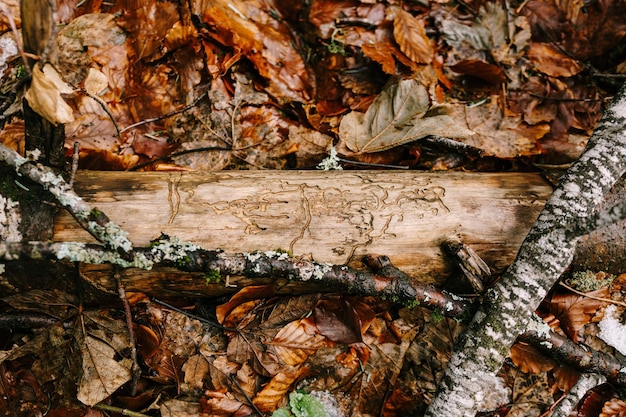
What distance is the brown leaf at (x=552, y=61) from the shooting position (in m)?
3.03

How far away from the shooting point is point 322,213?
2.10m

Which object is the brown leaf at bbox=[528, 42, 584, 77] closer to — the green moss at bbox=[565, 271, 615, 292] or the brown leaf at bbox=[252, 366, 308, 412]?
the green moss at bbox=[565, 271, 615, 292]

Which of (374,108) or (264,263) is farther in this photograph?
(374,108)

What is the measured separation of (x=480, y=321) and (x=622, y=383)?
0.89m

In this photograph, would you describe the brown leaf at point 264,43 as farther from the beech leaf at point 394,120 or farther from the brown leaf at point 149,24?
the beech leaf at point 394,120

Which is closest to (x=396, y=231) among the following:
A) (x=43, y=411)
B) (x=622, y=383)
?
(x=622, y=383)

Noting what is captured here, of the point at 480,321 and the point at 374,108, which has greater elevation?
the point at 374,108

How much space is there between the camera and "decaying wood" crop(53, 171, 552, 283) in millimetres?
1999

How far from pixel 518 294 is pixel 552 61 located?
6.45ft

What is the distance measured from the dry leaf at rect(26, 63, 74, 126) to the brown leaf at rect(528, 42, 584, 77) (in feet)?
9.58

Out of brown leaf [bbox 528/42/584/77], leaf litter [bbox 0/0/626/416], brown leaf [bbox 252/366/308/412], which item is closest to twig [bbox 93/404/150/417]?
leaf litter [bbox 0/0/626/416]

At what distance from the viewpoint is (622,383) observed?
217 cm

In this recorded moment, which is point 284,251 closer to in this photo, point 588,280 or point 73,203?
point 73,203

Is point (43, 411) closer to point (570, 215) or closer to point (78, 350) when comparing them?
point (78, 350)
